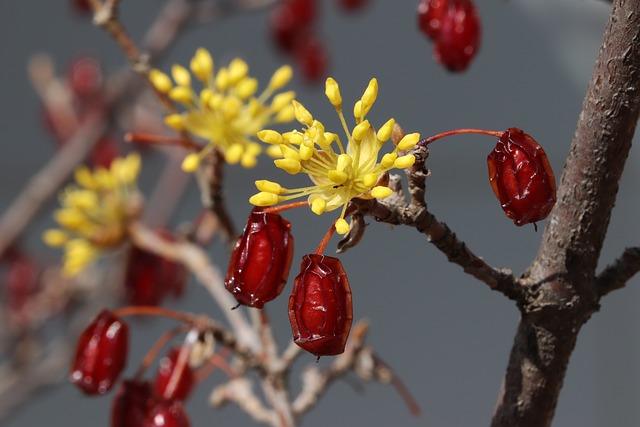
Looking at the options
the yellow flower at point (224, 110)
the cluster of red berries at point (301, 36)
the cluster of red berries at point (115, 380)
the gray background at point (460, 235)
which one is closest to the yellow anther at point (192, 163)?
the yellow flower at point (224, 110)

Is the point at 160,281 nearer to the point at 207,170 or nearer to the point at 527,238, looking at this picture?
the point at 207,170

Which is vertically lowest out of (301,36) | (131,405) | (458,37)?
(131,405)

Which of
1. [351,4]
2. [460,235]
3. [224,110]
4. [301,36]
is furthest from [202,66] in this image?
[460,235]

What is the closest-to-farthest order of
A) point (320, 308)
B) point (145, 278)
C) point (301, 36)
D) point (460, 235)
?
point (320, 308), point (145, 278), point (301, 36), point (460, 235)

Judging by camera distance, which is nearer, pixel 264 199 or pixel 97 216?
pixel 264 199

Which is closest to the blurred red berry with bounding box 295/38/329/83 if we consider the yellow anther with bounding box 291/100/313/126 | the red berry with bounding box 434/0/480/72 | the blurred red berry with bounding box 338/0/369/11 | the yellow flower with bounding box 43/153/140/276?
the blurred red berry with bounding box 338/0/369/11

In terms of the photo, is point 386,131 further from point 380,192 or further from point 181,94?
point 181,94

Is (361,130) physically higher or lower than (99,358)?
higher

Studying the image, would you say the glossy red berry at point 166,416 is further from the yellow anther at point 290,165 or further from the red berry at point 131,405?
the yellow anther at point 290,165
